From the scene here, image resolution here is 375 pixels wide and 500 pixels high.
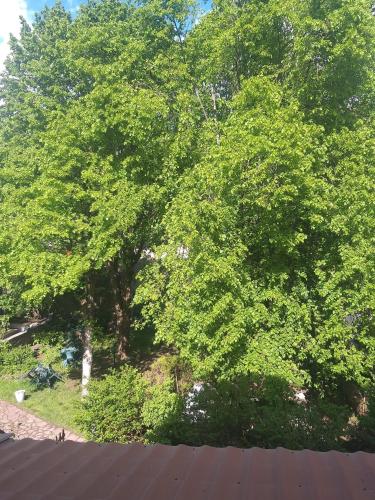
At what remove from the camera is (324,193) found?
8.99m

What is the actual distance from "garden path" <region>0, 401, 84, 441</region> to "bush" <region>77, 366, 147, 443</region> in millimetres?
2706

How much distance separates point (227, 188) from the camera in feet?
30.0

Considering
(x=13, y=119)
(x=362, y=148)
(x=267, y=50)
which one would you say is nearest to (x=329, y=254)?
(x=362, y=148)

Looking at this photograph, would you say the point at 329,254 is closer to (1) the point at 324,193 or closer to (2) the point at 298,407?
(1) the point at 324,193

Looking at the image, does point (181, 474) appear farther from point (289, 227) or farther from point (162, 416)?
point (289, 227)

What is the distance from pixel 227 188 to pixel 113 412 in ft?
17.6

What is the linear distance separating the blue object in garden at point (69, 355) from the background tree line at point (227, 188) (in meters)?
2.40

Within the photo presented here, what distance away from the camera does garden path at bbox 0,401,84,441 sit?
11156 millimetres

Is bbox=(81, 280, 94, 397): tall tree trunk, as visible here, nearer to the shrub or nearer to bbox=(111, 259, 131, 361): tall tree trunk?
bbox=(111, 259, 131, 361): tall tree trunk

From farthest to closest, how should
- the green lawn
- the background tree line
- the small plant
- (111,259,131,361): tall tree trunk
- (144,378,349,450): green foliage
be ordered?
(111,259,131,361): tall tree trunk → the small plant → the green lawn → the background tree line → (144,378,349,450): green foliage

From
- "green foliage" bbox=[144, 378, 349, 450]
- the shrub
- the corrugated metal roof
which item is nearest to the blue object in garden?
the shrub

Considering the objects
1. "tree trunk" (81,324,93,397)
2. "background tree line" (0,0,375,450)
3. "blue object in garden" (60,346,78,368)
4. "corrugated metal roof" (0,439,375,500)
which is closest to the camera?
"corrugated metal roof" (0,439,375,500)

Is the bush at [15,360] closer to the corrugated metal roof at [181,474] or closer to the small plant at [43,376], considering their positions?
the small plant at [43,376]

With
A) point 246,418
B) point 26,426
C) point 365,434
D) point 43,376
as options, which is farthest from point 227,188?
point 43,376
